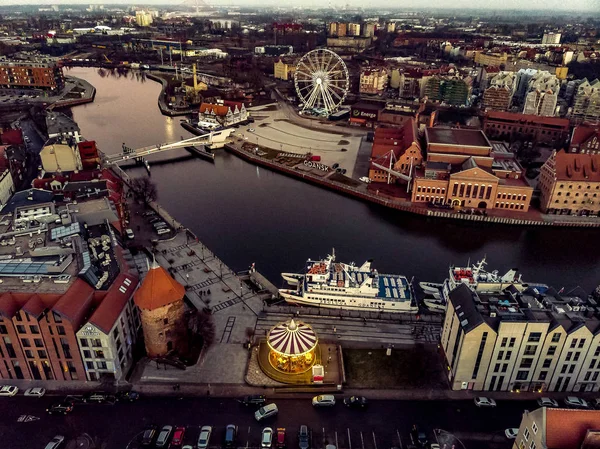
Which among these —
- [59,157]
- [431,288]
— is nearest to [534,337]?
[431,288]

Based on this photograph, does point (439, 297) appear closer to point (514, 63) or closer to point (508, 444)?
point (508, 444)

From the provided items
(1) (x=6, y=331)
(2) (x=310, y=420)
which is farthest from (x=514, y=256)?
(1) (x=6, y=331)

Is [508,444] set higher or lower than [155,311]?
lower

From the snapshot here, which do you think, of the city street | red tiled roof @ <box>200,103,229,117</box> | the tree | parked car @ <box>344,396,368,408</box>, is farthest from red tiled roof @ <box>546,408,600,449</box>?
red tiled roof @ <box>200,103,229,117</box>

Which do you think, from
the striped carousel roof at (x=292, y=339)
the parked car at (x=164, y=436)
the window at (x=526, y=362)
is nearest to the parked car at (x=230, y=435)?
the parked car at (x=164, y=436)

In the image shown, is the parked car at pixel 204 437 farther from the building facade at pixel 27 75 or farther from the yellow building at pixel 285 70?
the yellow building at pixel 285 70

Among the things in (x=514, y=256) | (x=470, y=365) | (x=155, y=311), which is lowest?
(x=514, y=256)

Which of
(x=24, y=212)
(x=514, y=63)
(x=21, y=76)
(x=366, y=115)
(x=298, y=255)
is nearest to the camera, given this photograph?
(x=24, y=212)
